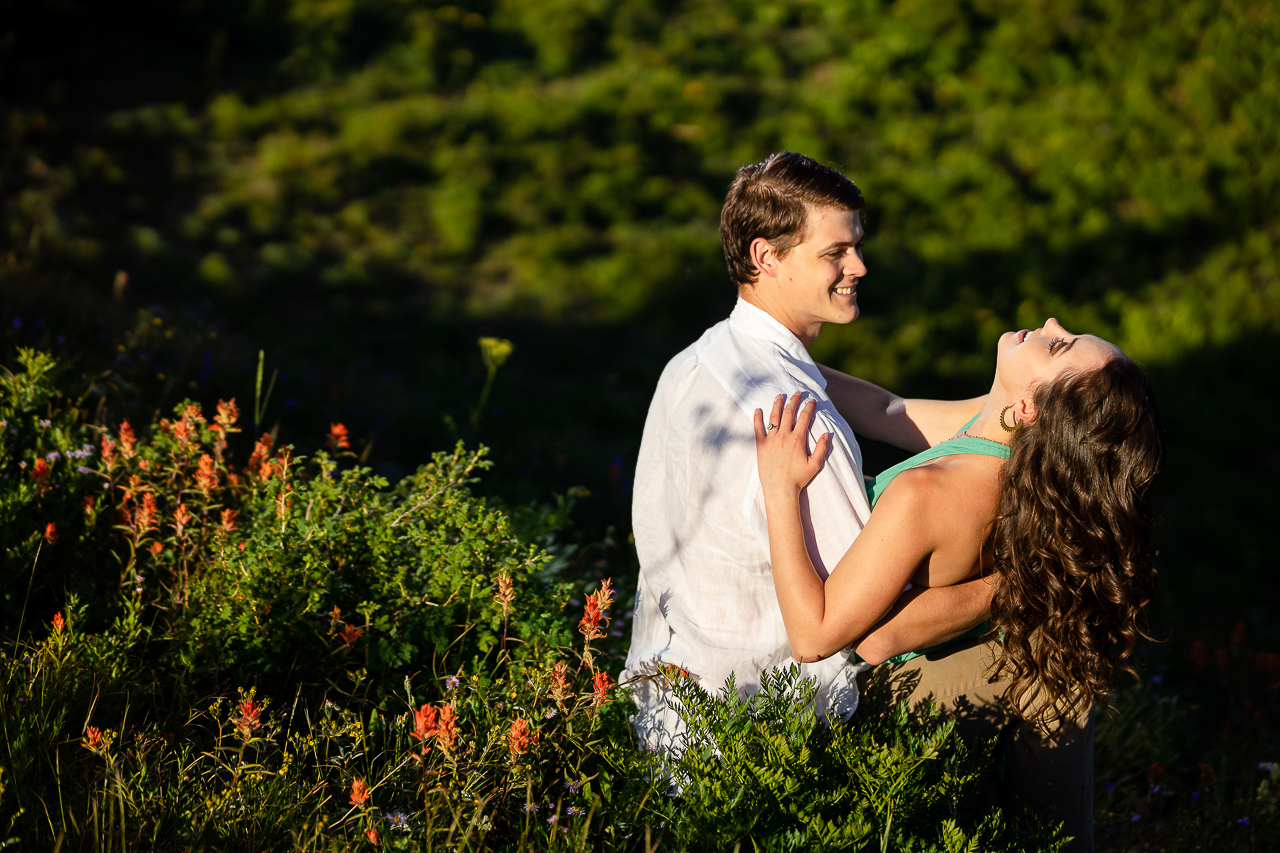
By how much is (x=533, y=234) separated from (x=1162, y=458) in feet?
21.6

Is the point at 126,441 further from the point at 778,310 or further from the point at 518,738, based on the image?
the point at 778,310

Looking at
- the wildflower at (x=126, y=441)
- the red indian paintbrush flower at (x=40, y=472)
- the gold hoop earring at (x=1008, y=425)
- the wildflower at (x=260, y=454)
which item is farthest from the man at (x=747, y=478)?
the red indian paintbrush flower at (x=40, y=472)

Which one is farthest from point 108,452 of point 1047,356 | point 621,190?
point 621,190

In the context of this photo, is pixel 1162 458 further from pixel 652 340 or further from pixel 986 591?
pixel 652 340

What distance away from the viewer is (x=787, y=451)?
2158 mm

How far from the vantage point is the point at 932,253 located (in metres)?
8.30

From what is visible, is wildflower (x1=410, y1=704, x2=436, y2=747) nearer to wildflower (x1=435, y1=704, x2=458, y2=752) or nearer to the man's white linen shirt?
wildflower (x1=435, y1=704, x2=458, y2=752)

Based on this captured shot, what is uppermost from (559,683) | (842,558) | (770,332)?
(770,332)

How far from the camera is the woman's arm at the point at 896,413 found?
116 inches

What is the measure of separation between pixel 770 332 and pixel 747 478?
48 cm

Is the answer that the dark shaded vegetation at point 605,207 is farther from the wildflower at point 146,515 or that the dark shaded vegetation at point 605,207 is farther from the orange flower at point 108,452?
the wildflower at point 146,515

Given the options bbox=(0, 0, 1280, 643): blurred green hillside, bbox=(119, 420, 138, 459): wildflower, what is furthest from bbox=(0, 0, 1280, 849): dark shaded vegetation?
bbox=(119, 420, 138, 459): wildflower

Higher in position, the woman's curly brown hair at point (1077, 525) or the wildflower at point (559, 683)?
the woman's curly brown hair at point (1077, 525)

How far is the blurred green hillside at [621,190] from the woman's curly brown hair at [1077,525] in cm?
257
